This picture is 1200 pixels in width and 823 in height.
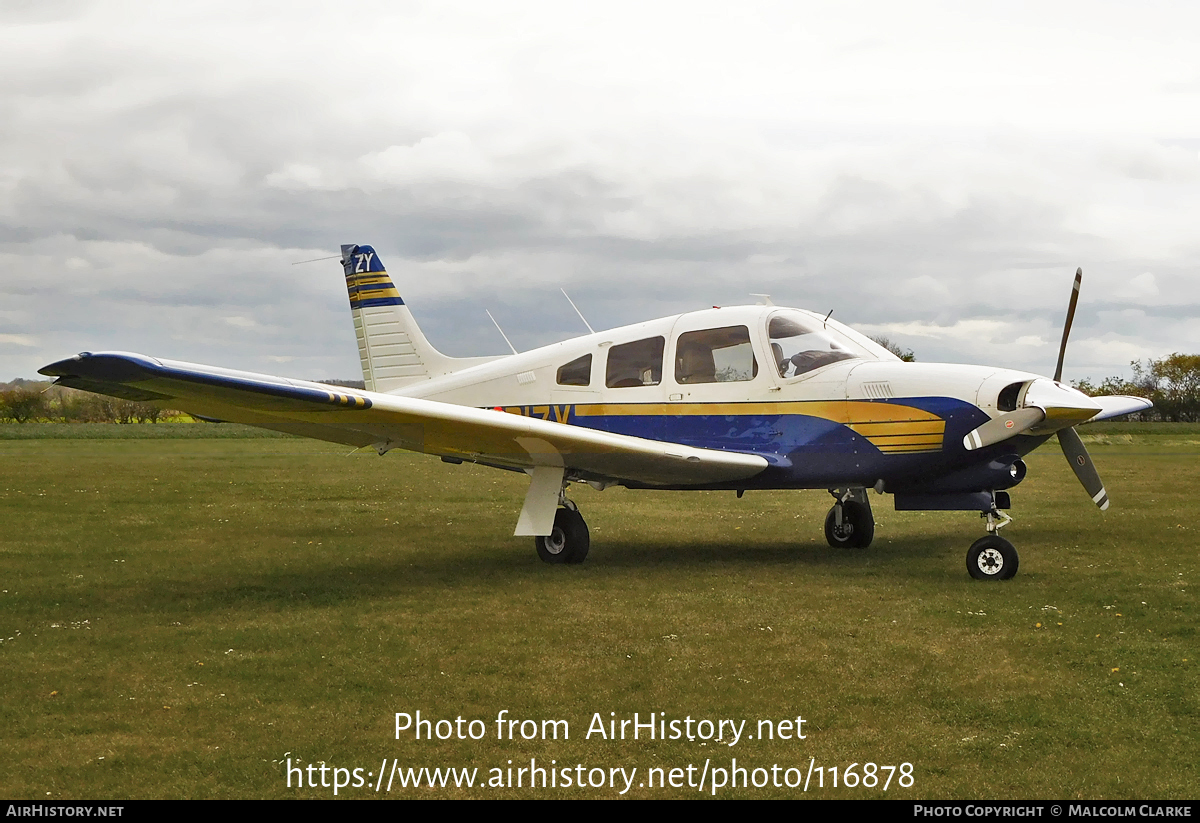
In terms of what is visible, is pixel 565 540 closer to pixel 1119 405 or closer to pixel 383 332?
pixel 383 332

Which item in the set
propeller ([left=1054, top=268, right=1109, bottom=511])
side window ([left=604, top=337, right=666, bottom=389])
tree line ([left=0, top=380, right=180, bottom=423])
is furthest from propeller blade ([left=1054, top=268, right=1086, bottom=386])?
tree line ([left=0, top=380, right=180, bottom=423])

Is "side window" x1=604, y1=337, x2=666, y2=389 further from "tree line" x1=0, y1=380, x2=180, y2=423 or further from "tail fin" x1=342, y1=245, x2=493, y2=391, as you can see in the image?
"tree line" x1=0, y1=380, x2=180, y2=423

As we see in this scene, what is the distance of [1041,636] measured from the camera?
6645mm

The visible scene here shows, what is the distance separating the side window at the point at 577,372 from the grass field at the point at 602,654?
185cm

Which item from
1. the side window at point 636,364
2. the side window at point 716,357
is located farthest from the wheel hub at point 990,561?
the side window at point 636,364

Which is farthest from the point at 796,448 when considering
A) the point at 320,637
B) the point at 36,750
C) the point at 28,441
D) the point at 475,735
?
the point at 28,441

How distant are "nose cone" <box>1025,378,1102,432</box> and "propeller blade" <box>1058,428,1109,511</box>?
40.3 inches

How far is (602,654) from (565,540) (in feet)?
12.9

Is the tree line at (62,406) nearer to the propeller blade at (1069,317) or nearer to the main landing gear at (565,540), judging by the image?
the main landing gear at (565,540)

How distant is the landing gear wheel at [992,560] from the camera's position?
873 centimetres

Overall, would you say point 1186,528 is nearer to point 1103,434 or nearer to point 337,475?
point 337,475

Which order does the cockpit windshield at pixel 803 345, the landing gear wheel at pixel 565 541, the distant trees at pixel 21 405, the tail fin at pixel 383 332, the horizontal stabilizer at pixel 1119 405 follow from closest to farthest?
the cockpit windshield at pixel 803 345 → the landing gear wheel at pixel 565 541 → the horizontal stabilizer at pixel 1119 405 → the tail fin at pixel 383 332 → the distant trees at pixel 21 405

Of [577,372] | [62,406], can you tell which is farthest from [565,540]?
[62,406]

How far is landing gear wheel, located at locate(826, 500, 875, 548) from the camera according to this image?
1112cm
